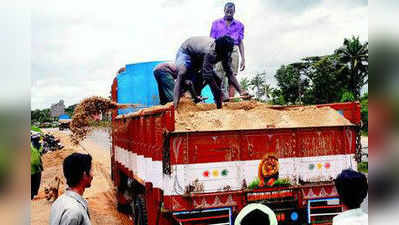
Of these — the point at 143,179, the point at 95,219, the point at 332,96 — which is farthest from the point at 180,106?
the point at 332,96

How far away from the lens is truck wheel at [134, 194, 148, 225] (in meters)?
5.51

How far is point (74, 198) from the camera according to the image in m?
2.45

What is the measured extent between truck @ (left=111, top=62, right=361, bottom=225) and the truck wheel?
32.2 inches

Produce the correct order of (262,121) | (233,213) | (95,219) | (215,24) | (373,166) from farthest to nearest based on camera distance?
(95,219) < (215,24) < (262,121) < (233,213) < (373,166)

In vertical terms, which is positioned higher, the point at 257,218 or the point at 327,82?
the point at 327,82

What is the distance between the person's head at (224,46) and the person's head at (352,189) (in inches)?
131

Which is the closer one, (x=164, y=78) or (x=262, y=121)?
(x=262, y=121)

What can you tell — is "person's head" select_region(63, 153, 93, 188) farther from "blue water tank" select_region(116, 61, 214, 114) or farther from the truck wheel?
"blue water tank" select_region(116, 61, 214, 114)

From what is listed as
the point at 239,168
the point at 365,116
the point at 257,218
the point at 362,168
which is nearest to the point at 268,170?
the point at 239,168

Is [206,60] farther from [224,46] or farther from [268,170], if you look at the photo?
[268,170]

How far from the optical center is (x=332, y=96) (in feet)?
110

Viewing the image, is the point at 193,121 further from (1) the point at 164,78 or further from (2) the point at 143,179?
(1) the point at 164,78

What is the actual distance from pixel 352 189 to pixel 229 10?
486cm

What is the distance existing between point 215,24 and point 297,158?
3.18 m
